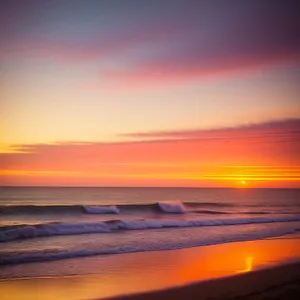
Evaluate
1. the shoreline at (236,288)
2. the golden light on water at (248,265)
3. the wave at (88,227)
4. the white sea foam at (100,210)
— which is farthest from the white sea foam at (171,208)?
the shoreline at (236,288)

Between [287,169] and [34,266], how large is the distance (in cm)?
488

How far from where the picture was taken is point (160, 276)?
384 centimetres

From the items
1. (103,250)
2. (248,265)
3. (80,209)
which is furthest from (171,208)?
(248,265)

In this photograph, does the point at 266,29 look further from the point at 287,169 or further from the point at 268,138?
the point at 287,169

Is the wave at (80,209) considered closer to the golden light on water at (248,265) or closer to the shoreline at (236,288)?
the golden light on water at (248,265)

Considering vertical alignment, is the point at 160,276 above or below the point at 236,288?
above

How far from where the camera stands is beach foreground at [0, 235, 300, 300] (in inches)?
A: 127

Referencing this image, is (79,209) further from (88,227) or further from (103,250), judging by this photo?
(103,250)

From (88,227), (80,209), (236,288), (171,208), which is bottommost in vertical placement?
(236,288)

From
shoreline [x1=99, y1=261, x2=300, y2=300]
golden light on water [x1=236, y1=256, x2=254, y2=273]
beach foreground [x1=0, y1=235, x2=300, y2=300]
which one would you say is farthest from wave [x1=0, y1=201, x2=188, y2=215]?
shoreline [x1=99, y1=261, x2=300, y2=300]

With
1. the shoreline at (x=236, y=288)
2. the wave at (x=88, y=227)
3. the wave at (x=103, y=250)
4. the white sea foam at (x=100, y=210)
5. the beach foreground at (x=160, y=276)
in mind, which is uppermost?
the white sea foam at (x=100, y=210)

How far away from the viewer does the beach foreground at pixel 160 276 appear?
3.23 m

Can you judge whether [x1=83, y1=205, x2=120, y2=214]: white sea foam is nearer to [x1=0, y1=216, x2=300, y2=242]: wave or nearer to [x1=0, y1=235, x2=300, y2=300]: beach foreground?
[x1=0, y1=216, x2=300, y2=242]: wave

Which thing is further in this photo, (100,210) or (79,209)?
(100,210)
